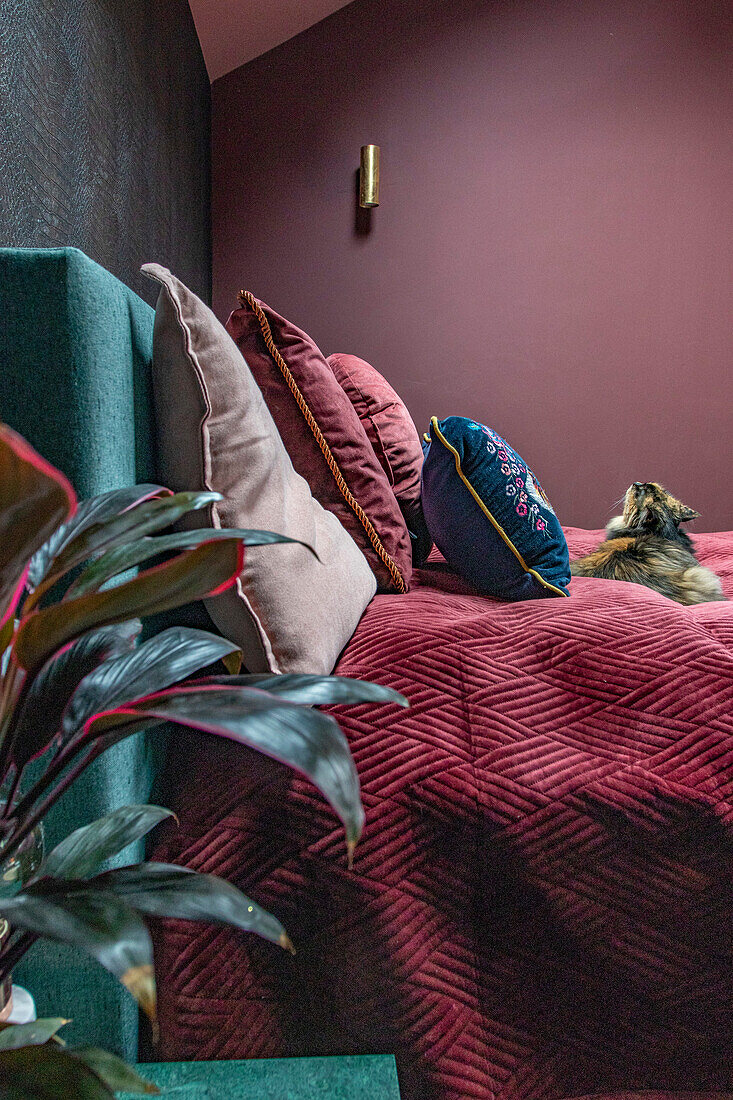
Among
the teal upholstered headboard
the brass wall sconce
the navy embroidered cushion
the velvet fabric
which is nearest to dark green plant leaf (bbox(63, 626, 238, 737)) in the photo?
the teal upholstered headboard

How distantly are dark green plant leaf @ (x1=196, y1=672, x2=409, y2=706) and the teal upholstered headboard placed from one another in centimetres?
36

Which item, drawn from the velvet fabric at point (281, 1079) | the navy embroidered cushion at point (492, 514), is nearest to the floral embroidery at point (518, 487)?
the navy embroidered cushion at point (492, 514)

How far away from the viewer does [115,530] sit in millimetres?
372

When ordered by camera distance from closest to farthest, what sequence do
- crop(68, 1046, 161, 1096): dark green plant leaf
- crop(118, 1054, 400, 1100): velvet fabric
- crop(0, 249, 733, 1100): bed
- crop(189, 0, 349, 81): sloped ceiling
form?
crop(68, 1046, 161, 1096): dark green plant leaf
crop(118, 1054, 400, 1100): velvet fabric
crop(0, 249, 733, 1100): bed
crop(189, 0, 349, 81): sloped ceiling

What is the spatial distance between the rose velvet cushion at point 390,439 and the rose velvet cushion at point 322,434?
0.22 m

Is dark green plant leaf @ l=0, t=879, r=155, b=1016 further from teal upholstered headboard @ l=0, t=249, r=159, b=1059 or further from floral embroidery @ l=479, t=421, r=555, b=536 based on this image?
floral embroidery @ l=479, t=421, r=555, b=536

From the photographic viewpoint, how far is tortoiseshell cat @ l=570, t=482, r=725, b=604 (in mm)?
1429

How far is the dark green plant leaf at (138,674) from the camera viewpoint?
40cm

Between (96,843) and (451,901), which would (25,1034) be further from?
(451,901)

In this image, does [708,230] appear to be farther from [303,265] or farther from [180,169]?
[180,169]

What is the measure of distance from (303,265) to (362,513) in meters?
2.23

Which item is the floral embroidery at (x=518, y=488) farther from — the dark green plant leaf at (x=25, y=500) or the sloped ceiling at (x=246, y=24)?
the sloped ceiling at (x=246, y=24)

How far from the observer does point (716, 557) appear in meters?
1.91

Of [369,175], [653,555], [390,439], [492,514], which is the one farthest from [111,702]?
[369,175]
